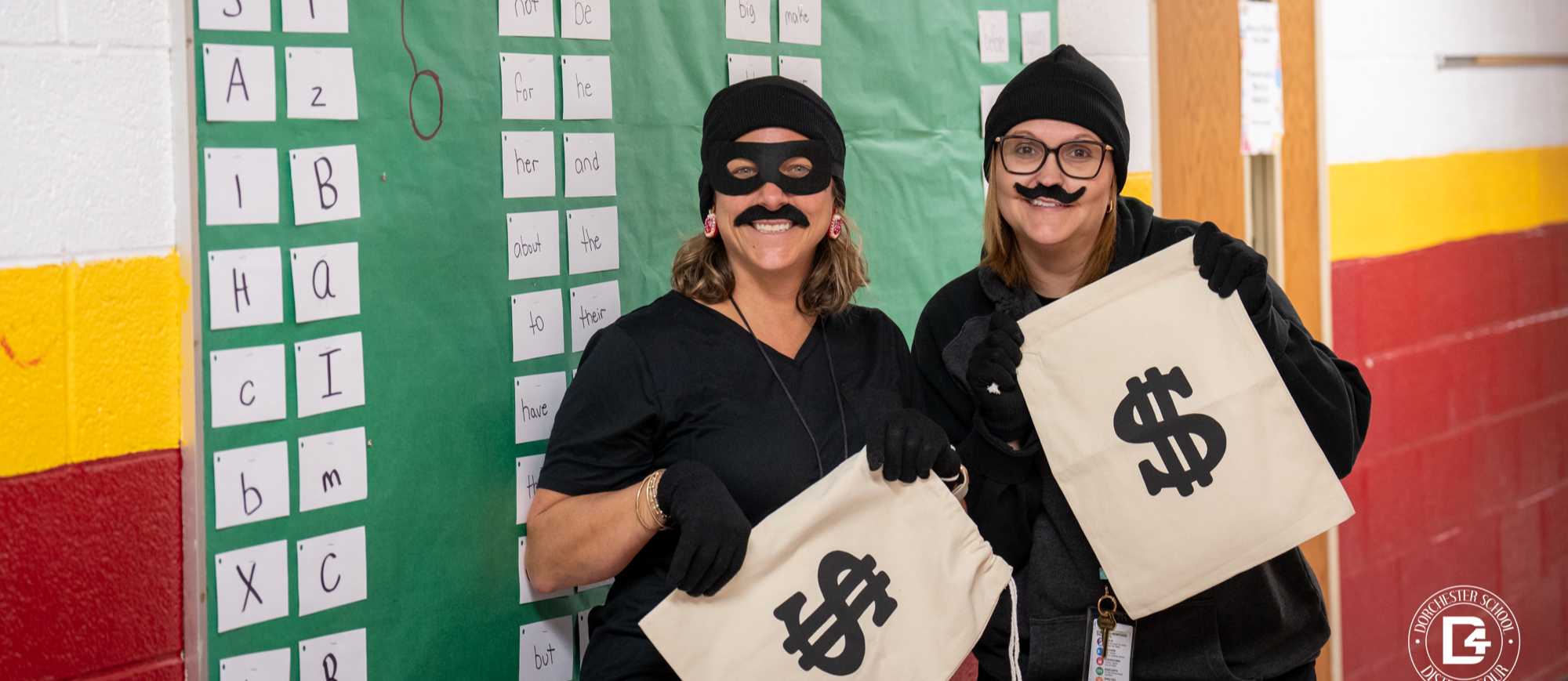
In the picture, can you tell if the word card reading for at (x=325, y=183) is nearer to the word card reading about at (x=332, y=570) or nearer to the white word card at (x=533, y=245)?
the white word card at (x=533, y=245)

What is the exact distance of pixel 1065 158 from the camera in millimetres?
1593

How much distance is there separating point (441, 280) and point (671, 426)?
390 millimetres

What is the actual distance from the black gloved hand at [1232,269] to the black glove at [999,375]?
273mm

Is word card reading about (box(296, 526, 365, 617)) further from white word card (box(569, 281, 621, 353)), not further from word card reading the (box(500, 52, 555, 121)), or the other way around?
word card reading the (box(500, 52, 555, 121))

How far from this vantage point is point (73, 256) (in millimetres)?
1266

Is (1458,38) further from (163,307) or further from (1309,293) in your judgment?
(163,307)

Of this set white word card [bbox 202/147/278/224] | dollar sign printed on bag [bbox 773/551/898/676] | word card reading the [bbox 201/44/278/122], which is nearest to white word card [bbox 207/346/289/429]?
white word card [bbox 202/147/278/224]

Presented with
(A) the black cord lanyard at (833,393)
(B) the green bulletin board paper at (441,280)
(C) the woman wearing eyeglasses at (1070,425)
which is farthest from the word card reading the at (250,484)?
(C) the woman wearing eyeglasses at (1070,425)

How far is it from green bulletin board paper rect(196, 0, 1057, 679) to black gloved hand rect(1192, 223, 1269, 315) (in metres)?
0.83

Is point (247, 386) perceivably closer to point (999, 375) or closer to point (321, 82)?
point (321, 82)

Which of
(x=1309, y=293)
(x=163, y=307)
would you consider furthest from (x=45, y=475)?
(x=1309, y=293)

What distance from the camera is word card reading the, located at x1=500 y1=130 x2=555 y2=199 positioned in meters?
1.62

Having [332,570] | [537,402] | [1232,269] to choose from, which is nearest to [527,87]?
[537,402]

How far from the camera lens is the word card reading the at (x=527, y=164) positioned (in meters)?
1.62
